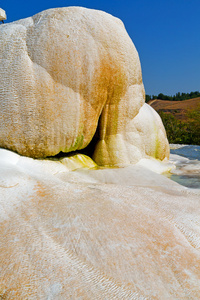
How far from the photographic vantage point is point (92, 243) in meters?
1.20

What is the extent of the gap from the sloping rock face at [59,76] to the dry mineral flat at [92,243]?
90 centimetres

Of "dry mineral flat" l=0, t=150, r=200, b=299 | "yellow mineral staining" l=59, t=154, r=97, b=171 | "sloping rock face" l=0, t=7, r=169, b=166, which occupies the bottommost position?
"dry mineral flat" l=0, t=150, r=200, b=299

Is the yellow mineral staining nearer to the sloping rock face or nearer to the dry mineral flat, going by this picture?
the sloping rock face

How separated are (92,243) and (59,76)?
205 cm

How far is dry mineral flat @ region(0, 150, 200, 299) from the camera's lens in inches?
37.8

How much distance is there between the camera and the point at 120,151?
11.3 feet

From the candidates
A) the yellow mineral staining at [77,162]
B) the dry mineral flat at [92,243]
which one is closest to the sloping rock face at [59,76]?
the yellow mineral staining at [77,162]

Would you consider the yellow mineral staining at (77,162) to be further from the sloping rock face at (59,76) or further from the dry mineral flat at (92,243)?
the dry mineral flat at (92,243)

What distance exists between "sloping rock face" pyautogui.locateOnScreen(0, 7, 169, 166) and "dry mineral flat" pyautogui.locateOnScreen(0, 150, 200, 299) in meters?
0.90

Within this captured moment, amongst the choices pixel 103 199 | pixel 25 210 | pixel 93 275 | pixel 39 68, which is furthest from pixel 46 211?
pixel 39 68

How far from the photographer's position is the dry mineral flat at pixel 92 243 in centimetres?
96

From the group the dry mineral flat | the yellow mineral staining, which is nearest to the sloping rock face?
the yellow mineral staining

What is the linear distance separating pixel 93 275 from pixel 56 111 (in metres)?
2.05

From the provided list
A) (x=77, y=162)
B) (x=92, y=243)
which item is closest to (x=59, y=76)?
(x=77, y=162)
